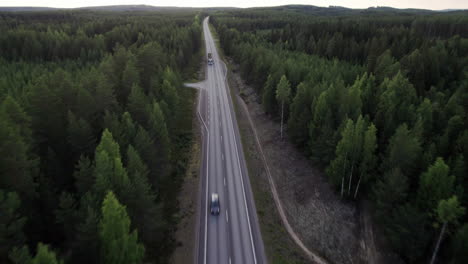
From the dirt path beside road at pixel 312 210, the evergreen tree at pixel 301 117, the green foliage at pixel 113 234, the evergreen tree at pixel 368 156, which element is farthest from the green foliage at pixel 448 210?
the green foliage at pixel 113 234

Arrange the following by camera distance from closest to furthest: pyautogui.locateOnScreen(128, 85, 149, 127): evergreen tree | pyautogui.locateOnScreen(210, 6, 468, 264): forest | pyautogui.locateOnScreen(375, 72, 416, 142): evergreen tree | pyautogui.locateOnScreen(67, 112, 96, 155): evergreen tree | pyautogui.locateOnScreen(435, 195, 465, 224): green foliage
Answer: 1. pyautogui.locateOnScreen(435, 195, 465, 224): green foliage
2. pyautogui.locateOnScreen(210, 6, 468, 264): forest
3. pyautogui.locateOnScreen(67, 112, 96, 155): evergreen tree
4. pyautogui.locateOnScreen(375, 72, 416, 142): evergreen tree
5. pyautogui.locateOnScreen(128, 85, 149, 127): evergreen tree

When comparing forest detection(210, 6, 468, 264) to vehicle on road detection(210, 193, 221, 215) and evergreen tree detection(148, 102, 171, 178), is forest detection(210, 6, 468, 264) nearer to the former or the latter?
vehicle on road detection(210, 193, 221, 215)

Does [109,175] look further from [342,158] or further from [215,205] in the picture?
[342,158]

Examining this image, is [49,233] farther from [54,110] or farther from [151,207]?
[54,110]

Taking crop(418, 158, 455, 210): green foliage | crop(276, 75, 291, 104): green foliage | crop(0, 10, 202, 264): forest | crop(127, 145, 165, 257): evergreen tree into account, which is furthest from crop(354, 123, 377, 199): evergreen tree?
crop(127, 145, 165, 257): evergreen tree

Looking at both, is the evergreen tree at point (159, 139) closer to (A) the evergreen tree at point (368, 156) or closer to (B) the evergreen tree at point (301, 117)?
(B) the evergreen tree at point (301, 117)

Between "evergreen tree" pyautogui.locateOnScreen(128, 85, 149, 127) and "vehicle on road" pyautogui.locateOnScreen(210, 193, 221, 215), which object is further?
"evergreen tree" pyautogui.locateOnScreen(128, 85, 149, 127)
